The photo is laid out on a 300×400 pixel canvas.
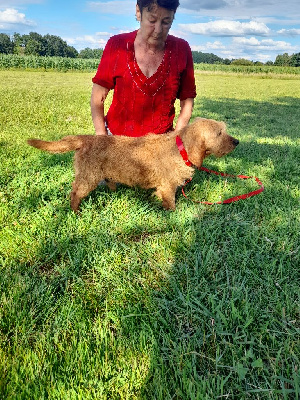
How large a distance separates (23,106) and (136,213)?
8836mm

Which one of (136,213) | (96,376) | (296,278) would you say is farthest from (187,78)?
(96,376)

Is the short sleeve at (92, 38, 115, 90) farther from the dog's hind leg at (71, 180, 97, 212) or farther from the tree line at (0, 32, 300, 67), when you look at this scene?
the tree line at (0, 32, 300, 67)

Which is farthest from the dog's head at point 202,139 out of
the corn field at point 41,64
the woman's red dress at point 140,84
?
the corn field at point 41,64

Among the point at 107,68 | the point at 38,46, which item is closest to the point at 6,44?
the point at 38,46

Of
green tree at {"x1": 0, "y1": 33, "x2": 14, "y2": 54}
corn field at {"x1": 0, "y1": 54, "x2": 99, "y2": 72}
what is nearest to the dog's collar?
corn field at {"x1": 0, "y1": 54, "x2": 99, "y2": 72}

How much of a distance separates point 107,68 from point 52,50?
372 ft

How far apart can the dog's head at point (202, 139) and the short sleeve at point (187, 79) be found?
1.08 metres

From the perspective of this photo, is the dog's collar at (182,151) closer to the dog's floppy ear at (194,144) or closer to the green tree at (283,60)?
the dog's floppy ear at (194,144)

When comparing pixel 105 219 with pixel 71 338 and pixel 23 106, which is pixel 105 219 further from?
pixel 23 106

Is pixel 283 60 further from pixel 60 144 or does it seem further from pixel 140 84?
pixel 60 144

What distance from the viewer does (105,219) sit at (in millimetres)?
3283

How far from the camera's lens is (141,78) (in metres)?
3.83

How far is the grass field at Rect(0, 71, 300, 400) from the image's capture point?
163 cm

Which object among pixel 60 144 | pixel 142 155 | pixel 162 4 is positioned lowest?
pixel 142 155
